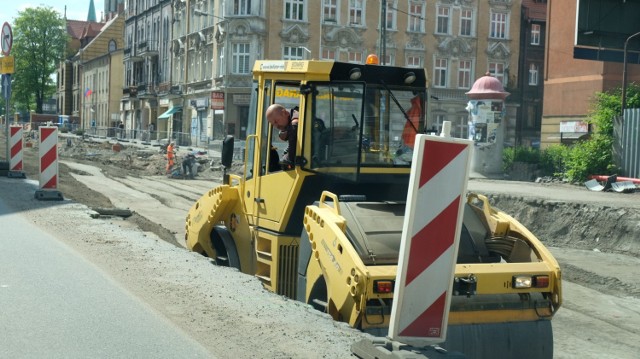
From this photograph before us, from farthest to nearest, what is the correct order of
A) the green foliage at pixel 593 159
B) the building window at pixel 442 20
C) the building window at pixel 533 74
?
the building window at pixel 533 74
the building window at pixel 442 20
the green foliage at pixel 593 159

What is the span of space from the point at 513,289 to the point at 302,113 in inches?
104

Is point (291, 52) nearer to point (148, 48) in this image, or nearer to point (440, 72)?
point (440, 72)

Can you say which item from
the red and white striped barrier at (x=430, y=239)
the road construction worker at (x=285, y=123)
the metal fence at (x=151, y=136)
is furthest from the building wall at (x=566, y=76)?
the red and white striped barrier at (x=430, y=239)

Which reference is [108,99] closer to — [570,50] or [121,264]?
[570,50]

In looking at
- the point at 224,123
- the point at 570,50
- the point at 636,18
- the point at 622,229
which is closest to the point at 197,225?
the point at 622,229

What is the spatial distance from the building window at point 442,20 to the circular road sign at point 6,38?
131 ft

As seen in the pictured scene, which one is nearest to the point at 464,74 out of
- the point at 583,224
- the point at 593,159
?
the point at 593,159

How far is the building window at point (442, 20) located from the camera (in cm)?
5634

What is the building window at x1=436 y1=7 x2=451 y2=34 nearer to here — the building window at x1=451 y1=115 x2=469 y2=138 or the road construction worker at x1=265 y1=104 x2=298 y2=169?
the building window at x1=451 y1=115 x2=469 y2=138

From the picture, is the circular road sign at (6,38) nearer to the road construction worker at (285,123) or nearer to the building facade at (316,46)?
the road construction worker at (285,123)

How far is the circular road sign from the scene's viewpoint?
64.8ft

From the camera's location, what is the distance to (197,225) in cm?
1021

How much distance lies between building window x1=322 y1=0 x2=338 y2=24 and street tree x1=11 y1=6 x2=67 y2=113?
52683mm

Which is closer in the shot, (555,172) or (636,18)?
(636,18)
